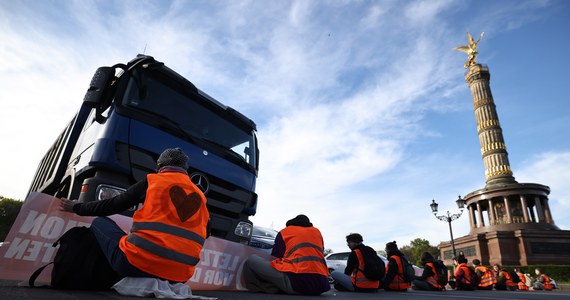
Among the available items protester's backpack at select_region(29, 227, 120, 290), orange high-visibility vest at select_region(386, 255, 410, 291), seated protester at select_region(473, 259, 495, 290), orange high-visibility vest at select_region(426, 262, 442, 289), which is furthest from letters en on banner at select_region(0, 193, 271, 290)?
seated protester at select_region(473, 259, 495, 290)

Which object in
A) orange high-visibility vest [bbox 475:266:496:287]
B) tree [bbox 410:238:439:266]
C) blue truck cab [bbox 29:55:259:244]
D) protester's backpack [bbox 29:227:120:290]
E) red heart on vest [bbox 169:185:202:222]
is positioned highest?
tree [bbox 410:238:439:266]

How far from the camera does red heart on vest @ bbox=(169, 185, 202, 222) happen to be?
2541 mm

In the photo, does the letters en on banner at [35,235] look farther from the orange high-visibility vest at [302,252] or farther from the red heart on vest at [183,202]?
the orange high-visibility vest at [302,252]

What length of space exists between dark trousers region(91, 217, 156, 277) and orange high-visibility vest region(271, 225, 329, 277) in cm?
221

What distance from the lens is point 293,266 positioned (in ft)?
14.1

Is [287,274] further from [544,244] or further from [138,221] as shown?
[544,244]

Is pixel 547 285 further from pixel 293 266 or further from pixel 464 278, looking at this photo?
pixel 293 266

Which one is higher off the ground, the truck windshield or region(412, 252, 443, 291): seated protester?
the truck windshield

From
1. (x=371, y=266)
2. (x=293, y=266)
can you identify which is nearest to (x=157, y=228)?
(x=293, y=266)

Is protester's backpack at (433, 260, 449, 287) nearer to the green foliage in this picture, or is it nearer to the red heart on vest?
the red heart on vest

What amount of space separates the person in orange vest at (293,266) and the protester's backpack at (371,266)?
1894mm

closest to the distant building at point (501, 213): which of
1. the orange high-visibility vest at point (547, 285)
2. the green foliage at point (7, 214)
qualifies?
the orange high-visibility vest at point (547, 285)

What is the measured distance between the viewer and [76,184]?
3.90 metres

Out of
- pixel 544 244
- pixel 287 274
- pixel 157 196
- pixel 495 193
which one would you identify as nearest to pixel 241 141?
pixel 287 274
